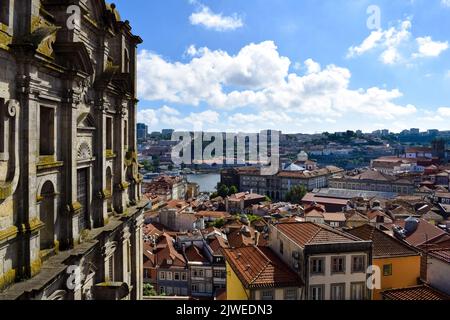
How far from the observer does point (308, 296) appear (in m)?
16.5

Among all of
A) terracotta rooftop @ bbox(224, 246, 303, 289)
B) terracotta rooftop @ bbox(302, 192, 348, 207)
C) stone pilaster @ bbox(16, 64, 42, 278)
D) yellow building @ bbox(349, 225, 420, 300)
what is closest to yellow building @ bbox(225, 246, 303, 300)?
terracotta rooftop @ bbox(224, 246, 303, 289)

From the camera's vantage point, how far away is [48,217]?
1092 cm

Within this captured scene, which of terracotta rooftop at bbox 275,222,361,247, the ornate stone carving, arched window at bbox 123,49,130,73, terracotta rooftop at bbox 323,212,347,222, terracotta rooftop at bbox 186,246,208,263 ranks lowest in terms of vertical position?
terracotta rooftop at bbox 186,246,208,263

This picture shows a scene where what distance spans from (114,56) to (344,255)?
13326mm

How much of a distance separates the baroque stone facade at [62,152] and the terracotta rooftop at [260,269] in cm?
509

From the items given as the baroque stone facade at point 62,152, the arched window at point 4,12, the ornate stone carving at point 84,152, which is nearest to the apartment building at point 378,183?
the baroque stone facade at point 62,152

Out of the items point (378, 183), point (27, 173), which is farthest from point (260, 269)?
point (378, 183)

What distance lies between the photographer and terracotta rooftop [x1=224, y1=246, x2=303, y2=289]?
16.2 meters

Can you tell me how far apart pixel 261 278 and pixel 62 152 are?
9532 mm

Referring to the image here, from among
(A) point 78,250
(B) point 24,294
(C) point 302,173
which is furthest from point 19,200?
(C) point 302,173

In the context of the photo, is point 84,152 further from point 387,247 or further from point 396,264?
point 396,264

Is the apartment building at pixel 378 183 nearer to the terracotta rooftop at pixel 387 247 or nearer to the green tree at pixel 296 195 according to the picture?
the green tree at pixel 296 195

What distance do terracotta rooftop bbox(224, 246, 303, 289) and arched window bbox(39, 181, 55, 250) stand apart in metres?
8.27

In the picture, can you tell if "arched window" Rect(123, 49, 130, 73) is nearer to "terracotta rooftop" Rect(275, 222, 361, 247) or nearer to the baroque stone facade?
the baroque stone facade
